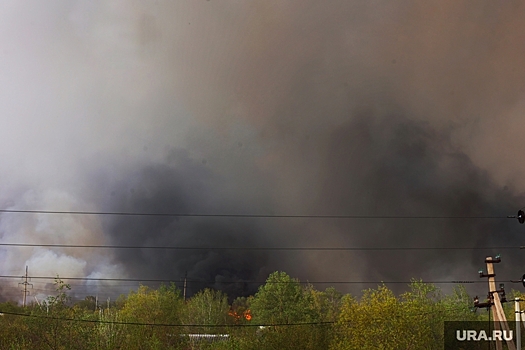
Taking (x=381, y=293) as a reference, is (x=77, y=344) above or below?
below

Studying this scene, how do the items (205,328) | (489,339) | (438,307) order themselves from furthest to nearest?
(205,328)
(438,307)
(489,339)

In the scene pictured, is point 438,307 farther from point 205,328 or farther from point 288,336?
point 205,328

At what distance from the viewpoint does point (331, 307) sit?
12019 centimetres

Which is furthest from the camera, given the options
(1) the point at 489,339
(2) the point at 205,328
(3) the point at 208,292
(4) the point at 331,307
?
(4) the point at 331,307

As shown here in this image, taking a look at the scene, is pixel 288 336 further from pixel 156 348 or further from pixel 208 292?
pixel 208 292

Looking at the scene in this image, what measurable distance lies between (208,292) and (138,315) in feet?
52.4

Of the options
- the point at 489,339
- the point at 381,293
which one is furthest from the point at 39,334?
the point at 489,339

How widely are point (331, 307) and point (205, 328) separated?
36.1 metres

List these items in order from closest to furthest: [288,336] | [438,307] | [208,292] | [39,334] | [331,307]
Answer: [39,334], [288,336], [438,307], [208,292], [331,307]

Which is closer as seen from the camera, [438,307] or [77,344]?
[77,344]

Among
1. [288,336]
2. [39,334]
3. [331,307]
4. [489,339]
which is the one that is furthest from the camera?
[331,307]

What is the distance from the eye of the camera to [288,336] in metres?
66.9

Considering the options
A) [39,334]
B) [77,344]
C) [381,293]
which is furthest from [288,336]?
[39,334]

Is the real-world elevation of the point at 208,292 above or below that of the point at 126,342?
above
